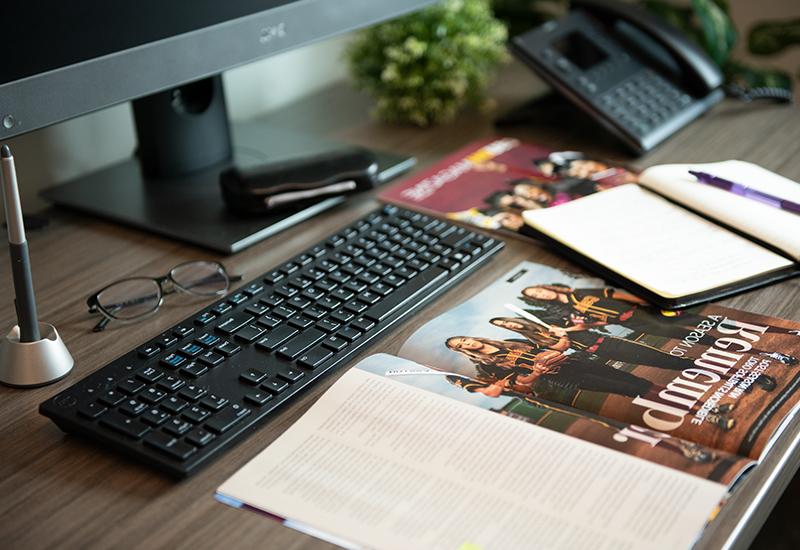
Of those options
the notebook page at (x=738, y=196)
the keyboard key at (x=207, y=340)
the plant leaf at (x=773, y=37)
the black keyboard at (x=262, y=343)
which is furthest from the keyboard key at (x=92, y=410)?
the plant leaf at (x=773, y=37)

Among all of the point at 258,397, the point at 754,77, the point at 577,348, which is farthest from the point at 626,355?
the point at 754,77

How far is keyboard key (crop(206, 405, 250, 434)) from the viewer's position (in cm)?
69

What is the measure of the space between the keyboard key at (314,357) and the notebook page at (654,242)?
303 millimetres

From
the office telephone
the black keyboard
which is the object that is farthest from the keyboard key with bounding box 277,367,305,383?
the office telephone

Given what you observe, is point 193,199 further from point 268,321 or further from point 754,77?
point 754,77

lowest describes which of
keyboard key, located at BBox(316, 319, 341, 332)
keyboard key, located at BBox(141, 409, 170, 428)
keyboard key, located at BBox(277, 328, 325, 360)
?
keyboard key, located at BBox(316, 319, 341, 332)

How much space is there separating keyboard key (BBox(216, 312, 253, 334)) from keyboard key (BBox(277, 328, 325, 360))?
52 millimetres

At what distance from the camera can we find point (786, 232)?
3.13 feet

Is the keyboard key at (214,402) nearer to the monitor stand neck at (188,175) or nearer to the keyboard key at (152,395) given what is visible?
the keyboard key at (152,395)

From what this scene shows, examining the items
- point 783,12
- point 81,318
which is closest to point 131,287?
point 81,318

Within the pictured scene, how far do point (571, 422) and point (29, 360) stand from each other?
0.43 metres

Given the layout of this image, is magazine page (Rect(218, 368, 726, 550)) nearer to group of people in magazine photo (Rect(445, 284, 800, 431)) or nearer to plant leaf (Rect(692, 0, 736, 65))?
group of people in magazine photo (Rect(445, 284, 800, 431))

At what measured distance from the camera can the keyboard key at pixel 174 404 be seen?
2.31 ft

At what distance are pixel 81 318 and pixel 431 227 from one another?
14.2 inches
